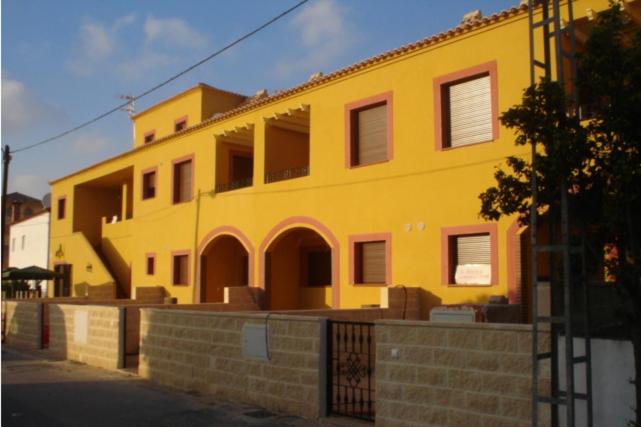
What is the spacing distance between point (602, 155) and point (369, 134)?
37.2 feet

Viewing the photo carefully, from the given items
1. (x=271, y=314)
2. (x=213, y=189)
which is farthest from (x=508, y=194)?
(x=213, y=189)

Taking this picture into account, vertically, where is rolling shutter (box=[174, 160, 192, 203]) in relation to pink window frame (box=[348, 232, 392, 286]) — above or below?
above

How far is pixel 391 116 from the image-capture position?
52.2ft

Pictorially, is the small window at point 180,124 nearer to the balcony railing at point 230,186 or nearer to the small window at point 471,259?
the balcony railing at point 230,186

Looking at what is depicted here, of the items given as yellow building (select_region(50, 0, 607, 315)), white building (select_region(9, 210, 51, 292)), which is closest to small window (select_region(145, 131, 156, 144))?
yellow building (select_region(50, 0, 607, 315))

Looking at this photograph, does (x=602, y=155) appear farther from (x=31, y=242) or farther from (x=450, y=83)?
(x=31, y=242)

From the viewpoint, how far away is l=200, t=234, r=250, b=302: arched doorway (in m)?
22.6

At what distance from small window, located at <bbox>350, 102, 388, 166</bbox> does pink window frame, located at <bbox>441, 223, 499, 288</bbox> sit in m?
2.84

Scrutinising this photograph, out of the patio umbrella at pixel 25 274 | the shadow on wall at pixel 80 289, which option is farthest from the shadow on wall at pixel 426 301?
the shadow on wall at pixel 80 289

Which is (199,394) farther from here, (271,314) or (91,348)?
(91,348)

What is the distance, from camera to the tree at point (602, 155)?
17.2ft

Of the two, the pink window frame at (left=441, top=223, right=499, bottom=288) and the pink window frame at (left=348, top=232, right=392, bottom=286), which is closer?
the pink window frame at (left=441, top=223, right=499, bottom=288)

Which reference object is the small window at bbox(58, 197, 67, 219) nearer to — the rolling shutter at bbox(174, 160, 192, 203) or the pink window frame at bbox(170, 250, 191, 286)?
the rolling shutter at bbox(174, 160, 192, 203)

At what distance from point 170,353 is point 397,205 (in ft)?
21.5
